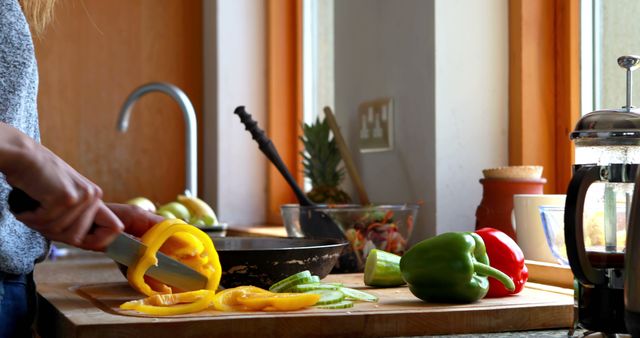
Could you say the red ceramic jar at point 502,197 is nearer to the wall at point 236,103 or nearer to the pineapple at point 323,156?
the pineapple at point 323,156

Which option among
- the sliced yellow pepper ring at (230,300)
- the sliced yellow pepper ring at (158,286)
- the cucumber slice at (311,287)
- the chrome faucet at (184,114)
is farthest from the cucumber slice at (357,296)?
the chrome faucet at (184,114)

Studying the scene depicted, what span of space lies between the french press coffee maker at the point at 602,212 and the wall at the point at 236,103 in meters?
2.01

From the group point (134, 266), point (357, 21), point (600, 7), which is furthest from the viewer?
point (357, 21)

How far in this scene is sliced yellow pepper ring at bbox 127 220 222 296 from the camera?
3.74ft

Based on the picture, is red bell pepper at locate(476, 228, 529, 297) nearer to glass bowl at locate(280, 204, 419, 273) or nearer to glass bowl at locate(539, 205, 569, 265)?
glass bowl at locate(539, 205, 569, 265)

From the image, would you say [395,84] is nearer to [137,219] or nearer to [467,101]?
[467,101]

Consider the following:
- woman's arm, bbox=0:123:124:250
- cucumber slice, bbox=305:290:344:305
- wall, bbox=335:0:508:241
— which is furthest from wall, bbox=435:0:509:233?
woman's arm, bbox=0:123:124:250

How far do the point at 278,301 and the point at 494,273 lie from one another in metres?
0.29

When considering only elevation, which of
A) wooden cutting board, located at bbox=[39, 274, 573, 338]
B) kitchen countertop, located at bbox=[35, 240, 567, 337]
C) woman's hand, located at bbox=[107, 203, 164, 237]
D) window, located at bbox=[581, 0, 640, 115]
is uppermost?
window, located at bbox=[581, 0, 640, 115]

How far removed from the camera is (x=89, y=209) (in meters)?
0.94

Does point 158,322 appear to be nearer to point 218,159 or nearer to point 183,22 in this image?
point 218,159

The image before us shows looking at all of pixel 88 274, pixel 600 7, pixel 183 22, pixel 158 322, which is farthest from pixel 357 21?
pixel 158 322

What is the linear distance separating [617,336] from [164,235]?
54 cm

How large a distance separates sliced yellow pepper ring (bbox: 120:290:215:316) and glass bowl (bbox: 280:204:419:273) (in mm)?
580
